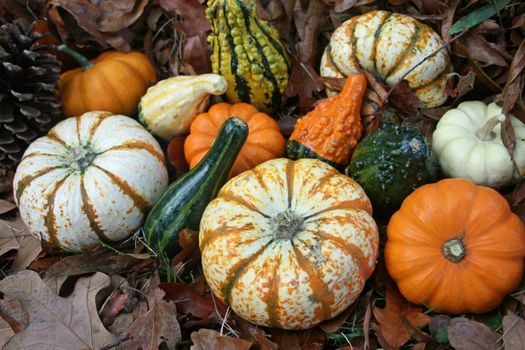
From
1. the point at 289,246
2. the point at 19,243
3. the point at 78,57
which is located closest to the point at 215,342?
the point at 289,246

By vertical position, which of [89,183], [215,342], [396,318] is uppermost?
[89,183]

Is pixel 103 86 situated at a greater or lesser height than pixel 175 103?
greater

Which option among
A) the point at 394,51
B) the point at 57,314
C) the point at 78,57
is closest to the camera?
the point at 57,314

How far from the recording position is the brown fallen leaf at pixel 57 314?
6.84 ft

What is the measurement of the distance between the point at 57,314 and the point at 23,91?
1143 millimetres

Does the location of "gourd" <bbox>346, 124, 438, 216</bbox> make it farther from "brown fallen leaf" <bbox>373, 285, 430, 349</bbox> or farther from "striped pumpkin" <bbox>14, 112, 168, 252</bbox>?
"striped pumpkin" <bbox>14, 112, 168, 252</bbox>

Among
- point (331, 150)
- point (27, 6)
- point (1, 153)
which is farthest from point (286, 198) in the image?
point (27, 6)

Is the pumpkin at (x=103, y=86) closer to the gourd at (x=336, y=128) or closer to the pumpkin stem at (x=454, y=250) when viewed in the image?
the gourd at (x=336, y=128)

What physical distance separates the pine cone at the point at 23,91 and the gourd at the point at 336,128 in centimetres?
129

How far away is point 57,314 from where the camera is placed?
2.16 meters

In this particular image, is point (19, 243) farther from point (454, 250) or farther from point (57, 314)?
point (454, 250)

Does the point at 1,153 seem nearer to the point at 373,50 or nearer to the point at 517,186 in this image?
the point at 373,50

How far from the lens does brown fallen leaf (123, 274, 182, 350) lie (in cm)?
207

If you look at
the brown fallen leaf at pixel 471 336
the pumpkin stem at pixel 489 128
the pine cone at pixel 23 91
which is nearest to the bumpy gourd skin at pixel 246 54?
the pine cone at pixel 23 91
